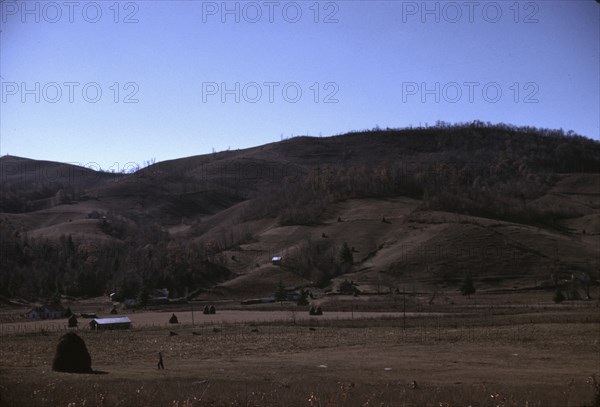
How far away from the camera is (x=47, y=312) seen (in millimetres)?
85688

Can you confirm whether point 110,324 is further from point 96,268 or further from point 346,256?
point 346,256

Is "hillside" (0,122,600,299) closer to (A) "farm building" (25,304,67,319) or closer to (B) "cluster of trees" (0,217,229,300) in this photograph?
(B) "cluster of trees" (0,217,229,300)

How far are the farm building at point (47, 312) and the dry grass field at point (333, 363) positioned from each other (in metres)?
21.3

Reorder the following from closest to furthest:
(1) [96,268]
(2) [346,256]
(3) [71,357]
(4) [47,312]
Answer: (3) [71,357], (4) [47,312], (2) [346,256], (1) [96,268]

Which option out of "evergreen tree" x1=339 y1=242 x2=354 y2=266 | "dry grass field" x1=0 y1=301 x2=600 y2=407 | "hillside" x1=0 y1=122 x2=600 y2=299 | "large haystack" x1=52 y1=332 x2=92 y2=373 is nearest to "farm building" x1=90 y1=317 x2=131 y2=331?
"dry grass field" x1=0 y1=301 x2=600 y2=407

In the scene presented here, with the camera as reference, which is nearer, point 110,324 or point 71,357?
point 71,357

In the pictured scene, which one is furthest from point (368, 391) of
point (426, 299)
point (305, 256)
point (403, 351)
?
point (305, 256)

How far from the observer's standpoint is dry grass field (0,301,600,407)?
19.2 m

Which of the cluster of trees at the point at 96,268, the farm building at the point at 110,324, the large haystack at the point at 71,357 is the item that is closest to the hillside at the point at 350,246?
the cluster of trees at the point at 96,268

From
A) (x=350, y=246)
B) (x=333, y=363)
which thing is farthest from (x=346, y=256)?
(x=333, y=363)

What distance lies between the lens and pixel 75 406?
17.0m

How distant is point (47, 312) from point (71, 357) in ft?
196

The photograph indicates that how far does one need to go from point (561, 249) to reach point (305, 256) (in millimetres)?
53292

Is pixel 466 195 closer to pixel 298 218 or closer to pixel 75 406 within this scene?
pixel 298 218
